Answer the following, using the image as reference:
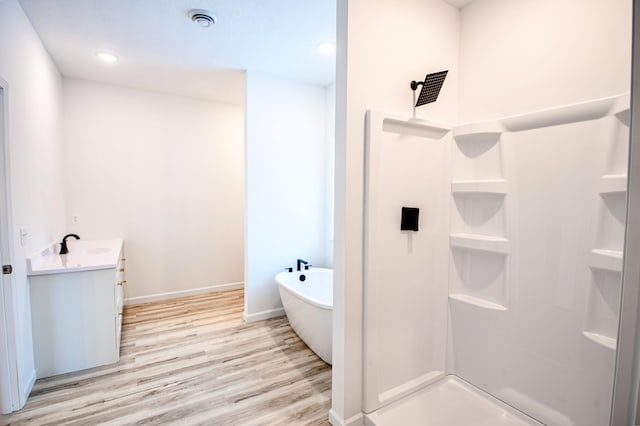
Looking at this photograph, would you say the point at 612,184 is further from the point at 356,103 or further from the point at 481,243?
the point at 356,103

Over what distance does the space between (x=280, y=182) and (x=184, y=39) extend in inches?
63.0

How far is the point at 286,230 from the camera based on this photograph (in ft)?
11.3

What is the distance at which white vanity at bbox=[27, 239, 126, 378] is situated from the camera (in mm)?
2207

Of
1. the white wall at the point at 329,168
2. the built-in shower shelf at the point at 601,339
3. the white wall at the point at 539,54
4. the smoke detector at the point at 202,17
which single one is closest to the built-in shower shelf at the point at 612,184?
the white wall at the point at 539,54

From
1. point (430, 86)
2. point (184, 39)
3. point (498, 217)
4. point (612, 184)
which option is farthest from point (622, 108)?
point (184, 39)

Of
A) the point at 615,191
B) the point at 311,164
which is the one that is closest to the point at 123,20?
the point at 311,164

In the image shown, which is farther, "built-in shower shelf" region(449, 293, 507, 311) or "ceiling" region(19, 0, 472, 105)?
"ceiling" region(19, 0, 472, 105)

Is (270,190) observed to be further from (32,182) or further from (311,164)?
(32,182)

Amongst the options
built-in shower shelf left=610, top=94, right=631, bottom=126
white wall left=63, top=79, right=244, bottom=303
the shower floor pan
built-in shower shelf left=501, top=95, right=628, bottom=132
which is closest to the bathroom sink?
white wall left=63, top=79, right=244, bottom=303

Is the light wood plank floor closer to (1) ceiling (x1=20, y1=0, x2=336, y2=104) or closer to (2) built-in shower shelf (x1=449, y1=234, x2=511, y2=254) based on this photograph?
(2) built-in shower shelf (x1=449, y1=234, x2=511, y2=254)

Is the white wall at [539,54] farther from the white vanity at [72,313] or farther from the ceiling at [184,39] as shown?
the white vanity at [72,313]

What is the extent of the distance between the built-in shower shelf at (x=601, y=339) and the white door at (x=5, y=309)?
3.31m

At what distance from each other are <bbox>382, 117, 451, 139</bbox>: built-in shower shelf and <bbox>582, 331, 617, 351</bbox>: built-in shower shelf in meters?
1.31

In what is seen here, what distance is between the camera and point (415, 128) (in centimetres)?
179
